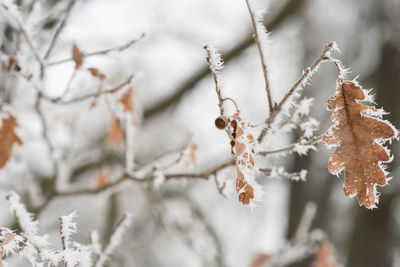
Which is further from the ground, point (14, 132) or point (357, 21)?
point (357, 21)

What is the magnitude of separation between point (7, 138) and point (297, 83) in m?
0.97

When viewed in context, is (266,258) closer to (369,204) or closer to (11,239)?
(369,204)

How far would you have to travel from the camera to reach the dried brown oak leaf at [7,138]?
120 centimetres

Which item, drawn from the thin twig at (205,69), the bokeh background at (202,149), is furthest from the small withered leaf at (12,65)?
the thin twig at (205,69)

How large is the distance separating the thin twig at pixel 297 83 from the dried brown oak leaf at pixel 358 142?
0.28ft

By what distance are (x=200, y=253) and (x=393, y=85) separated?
3.43 m

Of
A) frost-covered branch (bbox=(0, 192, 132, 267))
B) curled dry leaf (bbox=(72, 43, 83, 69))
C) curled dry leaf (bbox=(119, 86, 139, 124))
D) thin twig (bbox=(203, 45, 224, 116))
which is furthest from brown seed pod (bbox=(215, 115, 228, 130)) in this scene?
curled dry leaf (bbox=(119, 86, 139, 124))

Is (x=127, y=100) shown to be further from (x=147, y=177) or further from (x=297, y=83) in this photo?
(x=297, y=83)

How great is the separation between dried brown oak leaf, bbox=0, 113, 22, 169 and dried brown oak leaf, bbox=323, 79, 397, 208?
99 cm

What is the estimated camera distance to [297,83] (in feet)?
2.65

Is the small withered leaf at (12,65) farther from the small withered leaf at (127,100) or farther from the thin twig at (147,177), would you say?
the thin twig at (147,177)

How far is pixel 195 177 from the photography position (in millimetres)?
1212

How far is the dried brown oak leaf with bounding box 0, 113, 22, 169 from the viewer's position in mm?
1203

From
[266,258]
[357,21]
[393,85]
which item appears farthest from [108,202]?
[357,21]
